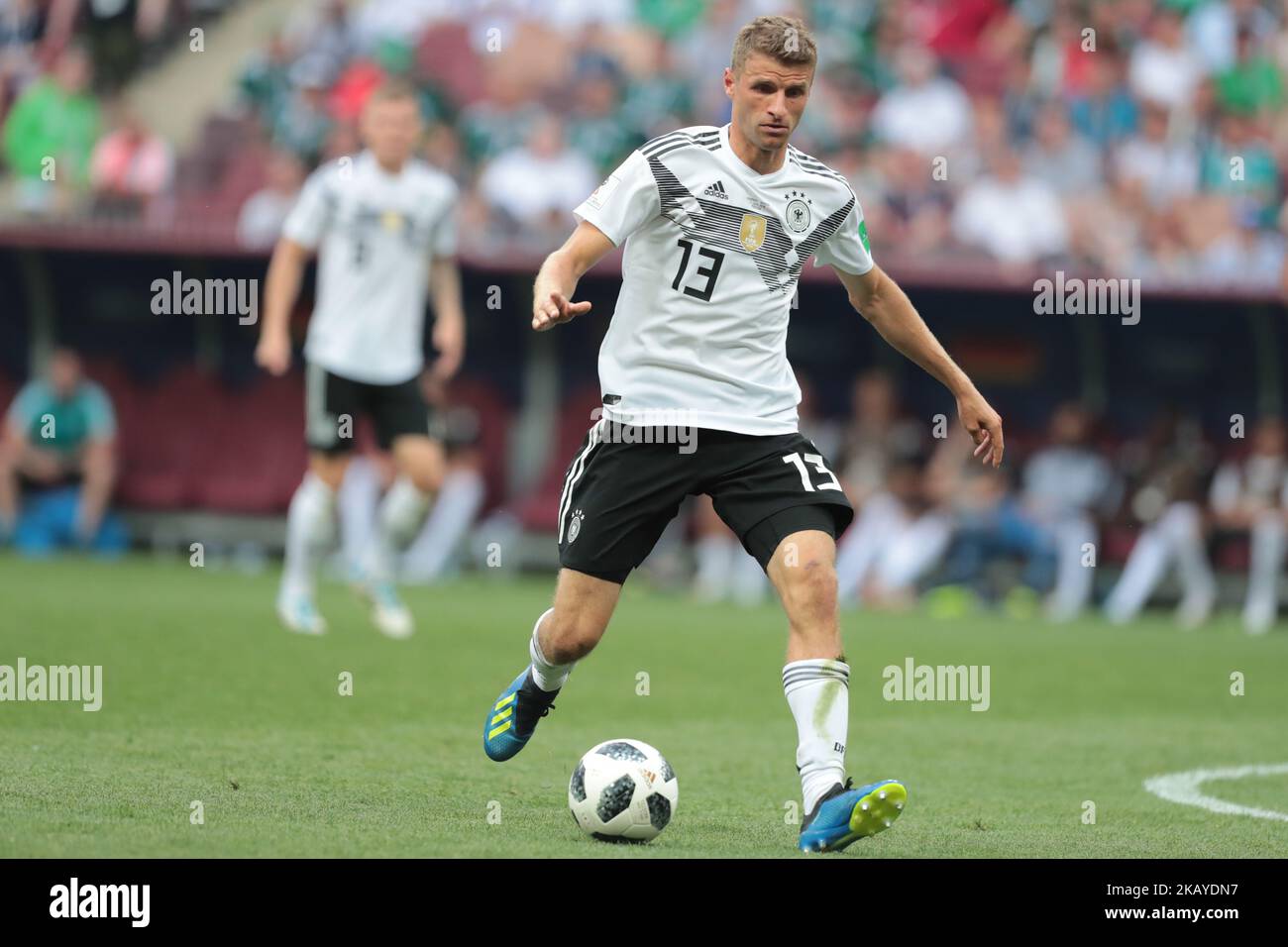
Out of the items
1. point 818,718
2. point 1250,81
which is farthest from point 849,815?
point 1250,81

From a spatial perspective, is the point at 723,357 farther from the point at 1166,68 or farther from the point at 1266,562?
the point at 1166,68

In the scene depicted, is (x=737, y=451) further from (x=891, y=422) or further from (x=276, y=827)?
(x=891, y=422)

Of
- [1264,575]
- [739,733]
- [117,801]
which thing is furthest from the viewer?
[1264,575]

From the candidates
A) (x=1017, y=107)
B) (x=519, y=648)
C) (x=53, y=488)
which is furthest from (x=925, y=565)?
(x=53, y=488)

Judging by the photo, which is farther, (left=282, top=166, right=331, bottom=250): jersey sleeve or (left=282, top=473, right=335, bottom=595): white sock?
(left=282, top=473, right=335, bottom=595): white sock

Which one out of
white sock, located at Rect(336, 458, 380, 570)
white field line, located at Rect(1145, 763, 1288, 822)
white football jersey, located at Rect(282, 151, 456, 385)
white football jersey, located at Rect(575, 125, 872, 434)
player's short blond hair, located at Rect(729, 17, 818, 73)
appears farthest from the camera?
white sock, located at Rect(336, 458, 380, 570)

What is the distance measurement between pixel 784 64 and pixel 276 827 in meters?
Answer: 2.77

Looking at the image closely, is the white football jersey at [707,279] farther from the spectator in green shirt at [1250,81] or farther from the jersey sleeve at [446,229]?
the spectator in green shirt at [1250,81]

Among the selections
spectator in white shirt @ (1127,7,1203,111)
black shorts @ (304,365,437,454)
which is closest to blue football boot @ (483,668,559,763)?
black shorts @ (304,365,437,454)

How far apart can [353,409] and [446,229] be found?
127 cm

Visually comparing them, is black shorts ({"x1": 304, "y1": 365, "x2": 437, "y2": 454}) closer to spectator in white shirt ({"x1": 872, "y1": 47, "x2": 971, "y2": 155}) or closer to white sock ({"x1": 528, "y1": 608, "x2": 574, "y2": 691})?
white sock ({"x1": 528, "y1": 608, "x2": 574, "y2": 691})

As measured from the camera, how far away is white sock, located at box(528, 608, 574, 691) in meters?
6.54

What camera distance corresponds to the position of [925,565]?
59.6 ft

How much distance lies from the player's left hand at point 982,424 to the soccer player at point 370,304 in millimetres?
5450
